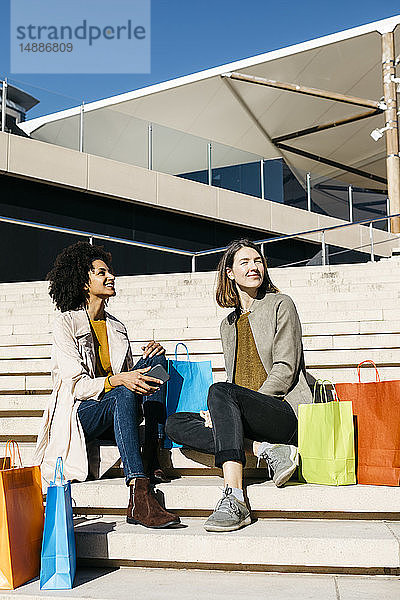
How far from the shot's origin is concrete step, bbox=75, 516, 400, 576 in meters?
2.50

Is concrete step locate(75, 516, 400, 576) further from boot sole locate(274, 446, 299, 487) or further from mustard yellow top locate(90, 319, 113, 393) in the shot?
mustard yellow top locate(90, 319, 113, 393)

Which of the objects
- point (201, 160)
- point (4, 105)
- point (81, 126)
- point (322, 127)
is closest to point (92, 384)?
point (4, 105)

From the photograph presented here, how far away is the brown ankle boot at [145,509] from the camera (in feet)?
9.14

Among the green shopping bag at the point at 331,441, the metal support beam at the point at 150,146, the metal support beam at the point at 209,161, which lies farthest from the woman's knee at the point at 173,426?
the metal support beam at the point at 209,161

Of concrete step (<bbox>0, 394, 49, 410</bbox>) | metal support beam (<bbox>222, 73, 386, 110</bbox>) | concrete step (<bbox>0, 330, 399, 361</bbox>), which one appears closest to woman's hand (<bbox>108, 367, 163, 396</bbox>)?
concrete step (<bbox>0, 394, 49, 410</bbox>)

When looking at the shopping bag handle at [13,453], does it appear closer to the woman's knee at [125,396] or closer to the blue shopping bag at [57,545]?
the blue shopping bag at [57,545]

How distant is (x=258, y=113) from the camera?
781 inches

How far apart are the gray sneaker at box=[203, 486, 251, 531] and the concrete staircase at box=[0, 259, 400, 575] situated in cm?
4

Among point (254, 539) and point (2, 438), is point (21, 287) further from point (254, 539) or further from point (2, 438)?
point (254, 539)

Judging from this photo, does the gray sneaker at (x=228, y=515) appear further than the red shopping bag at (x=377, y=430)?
No

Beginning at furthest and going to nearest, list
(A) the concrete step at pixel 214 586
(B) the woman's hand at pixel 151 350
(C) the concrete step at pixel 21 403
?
1. (C) the concrete step at pixel 21 403
2. (B) the woman's hand at pixel 151 350
3. (A) the concrete step at pixel 214 586

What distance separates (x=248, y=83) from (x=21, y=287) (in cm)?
1167

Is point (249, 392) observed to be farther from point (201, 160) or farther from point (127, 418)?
point (201, 160)

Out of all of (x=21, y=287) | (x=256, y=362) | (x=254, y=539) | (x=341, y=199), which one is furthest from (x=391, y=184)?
(x=254, y=539)
